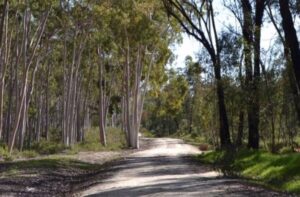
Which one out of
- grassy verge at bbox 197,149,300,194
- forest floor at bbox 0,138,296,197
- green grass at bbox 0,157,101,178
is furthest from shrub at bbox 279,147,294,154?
green grass at bbox 0,157,101,178

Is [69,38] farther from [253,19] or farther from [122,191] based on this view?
[122,191]

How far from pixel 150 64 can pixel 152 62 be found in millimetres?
1880

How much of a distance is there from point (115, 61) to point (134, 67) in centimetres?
467

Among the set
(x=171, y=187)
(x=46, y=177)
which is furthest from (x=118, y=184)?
(x=46, y=177)

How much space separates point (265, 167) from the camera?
78.8 feet

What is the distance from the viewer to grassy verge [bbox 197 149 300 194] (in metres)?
19.9

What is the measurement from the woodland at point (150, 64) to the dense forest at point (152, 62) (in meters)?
0.07

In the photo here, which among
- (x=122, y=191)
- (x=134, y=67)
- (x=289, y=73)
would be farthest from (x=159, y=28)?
(x=122, y=191)

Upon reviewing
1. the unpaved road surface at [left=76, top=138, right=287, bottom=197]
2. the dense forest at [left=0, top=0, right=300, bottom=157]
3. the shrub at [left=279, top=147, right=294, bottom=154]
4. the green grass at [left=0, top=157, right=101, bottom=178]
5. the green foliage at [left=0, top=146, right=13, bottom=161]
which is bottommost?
the unpaved road surface at [left=76, top=138, right=287, bottom=197]

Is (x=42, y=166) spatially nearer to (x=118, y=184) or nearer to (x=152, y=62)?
(x=118, y=184)

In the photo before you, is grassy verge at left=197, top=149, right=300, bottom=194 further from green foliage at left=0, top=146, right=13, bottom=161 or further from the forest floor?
green foliage at left=0, top=146, right=13, bottom=161

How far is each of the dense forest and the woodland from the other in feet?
0.23

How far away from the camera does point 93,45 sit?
55750 mm

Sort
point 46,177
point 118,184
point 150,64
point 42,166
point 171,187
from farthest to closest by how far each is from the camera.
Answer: point 150,64 < point 42,166 < point 46,177 < point 118,184 < point 171,187
